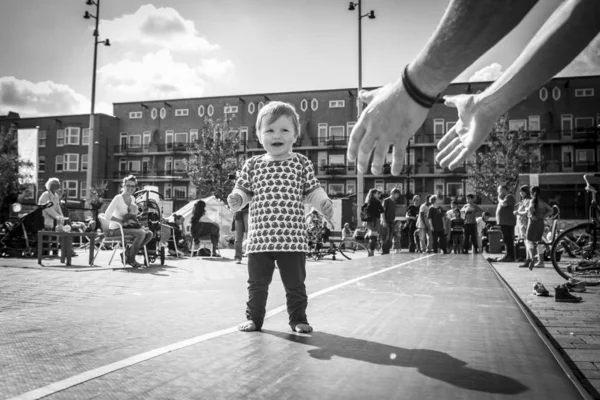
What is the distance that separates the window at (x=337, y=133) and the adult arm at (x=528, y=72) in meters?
44.1

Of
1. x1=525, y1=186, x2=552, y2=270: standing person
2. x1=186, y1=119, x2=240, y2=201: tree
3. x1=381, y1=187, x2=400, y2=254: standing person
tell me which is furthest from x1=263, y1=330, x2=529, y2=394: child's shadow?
x1=186, y1=119, x2=240, y2=201: tree

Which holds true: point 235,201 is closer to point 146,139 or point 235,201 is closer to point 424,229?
point 424,229

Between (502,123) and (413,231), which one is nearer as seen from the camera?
(413,231)

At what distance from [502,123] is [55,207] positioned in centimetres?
3461

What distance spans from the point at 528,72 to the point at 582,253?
5449mm

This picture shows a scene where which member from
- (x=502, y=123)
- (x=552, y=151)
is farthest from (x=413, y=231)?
(x=552, y=151)

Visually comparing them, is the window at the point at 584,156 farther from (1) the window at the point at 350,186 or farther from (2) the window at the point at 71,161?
(2) the window at the point at 71,161

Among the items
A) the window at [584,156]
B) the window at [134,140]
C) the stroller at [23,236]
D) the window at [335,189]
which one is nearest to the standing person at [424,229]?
the stroller at [23,236]

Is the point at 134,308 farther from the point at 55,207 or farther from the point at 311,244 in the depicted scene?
the point at 311,244

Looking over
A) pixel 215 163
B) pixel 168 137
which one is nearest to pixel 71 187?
pixel 168 137

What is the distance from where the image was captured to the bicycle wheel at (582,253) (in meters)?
6.20

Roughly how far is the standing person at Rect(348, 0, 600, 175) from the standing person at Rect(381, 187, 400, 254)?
386 inches


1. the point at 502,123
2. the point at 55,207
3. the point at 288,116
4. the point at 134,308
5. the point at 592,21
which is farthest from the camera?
the point at 502,123

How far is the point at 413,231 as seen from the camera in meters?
13.8
